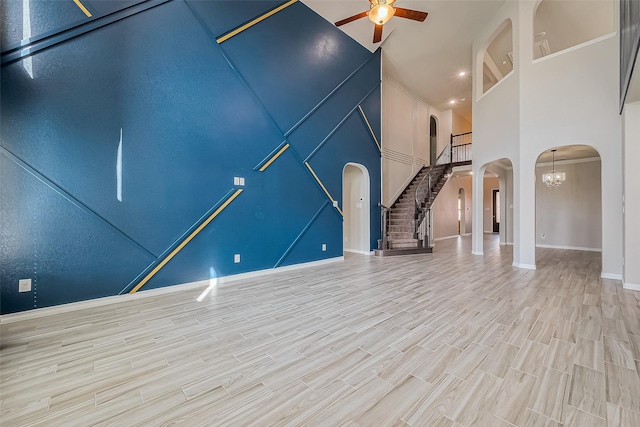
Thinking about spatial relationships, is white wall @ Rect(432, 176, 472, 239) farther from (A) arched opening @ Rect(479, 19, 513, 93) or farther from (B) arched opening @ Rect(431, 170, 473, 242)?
(A) arched opening @ Rect(479, 19, 513, 93)

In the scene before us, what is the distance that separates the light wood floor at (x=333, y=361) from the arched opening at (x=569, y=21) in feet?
20.4

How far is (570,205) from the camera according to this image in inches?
316

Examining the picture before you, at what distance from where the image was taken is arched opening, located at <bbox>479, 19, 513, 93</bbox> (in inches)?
266

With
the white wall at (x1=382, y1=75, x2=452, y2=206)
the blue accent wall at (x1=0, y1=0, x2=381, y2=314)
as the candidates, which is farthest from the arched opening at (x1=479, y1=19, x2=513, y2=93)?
the blue accent wall at (x1=0, y1=0, x2=381, y2=314)

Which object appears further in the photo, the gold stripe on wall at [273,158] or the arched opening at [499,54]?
the arched opening at [499,54]

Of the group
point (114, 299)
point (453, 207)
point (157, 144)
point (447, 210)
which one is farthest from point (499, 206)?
point (114, 299)

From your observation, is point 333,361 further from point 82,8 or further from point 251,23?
point 251,23

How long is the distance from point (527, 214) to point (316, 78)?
5.44 m

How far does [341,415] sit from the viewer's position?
1467 mm

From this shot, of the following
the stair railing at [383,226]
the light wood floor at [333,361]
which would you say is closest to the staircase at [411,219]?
the stair railing at [383,226]

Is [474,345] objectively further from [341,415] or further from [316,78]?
[316,78]

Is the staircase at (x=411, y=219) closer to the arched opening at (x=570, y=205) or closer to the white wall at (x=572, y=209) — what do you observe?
the arched opening at (x=570, y=205)

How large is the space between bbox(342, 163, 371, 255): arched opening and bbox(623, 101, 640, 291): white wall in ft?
14.9

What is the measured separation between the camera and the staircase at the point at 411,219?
7084 mm
